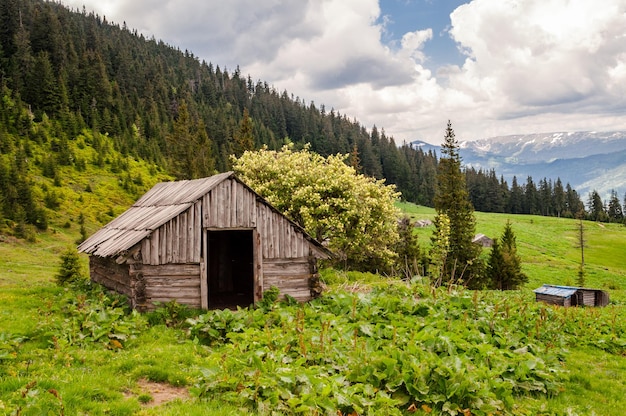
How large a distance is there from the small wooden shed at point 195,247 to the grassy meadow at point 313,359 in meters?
1.02

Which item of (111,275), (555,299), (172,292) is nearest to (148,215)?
(111,275)

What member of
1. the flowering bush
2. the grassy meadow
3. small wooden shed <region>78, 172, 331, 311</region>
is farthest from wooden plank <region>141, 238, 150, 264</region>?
the flowering bush

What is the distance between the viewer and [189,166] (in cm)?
6969

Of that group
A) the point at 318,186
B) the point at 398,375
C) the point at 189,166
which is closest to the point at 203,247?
the point at 398,375

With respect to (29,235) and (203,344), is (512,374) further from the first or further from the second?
(29,235)

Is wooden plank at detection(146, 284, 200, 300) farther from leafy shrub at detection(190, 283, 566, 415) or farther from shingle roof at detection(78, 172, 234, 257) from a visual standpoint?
leafy shrub at detection(190, 283, 566, 415)

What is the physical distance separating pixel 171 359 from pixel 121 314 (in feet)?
14.1

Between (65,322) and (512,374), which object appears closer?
(512,374)

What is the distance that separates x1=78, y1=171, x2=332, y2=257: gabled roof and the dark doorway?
346cm

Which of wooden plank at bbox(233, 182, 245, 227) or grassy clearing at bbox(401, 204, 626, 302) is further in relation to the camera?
grassy clearing at bbox(401, 204, 626, 302)

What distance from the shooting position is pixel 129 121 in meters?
107

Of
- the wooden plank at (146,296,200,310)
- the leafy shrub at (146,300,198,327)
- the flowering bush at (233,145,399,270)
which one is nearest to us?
the leafy shrub at (146,300,198,327)

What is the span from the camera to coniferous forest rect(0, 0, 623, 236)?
70.2m

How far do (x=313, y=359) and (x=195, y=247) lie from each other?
8.52 m
